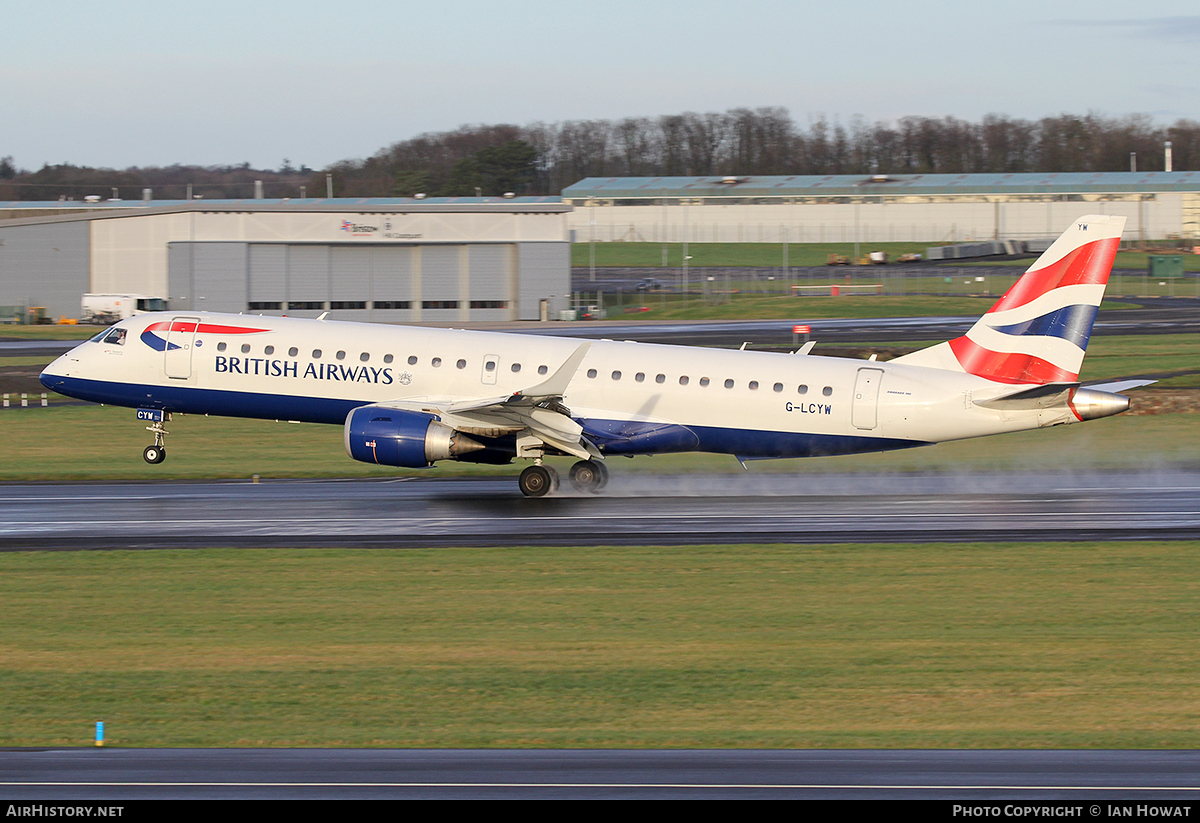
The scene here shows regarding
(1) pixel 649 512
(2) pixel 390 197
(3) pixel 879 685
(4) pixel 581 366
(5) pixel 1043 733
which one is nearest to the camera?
(5) pixel 1043 733

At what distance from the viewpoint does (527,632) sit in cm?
1817

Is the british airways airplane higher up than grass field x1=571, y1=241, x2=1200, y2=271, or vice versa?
grass field x1=571, y1=241, x2=1200, y2=271

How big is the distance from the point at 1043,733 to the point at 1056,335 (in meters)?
17.8

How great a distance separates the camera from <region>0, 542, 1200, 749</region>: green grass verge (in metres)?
14.0

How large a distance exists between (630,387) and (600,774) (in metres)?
18.8

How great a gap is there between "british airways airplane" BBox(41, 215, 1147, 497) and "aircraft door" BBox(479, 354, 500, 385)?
31 mm

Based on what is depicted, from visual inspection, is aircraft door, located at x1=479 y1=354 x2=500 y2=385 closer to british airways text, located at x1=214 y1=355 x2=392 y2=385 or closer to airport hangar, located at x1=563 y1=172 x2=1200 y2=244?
british airways text, located at x1=214 y1=355 x2=392 y2=385

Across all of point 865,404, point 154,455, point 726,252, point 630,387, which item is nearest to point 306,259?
point 154,455

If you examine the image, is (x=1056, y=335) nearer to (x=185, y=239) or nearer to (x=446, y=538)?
(x=446, y=538)

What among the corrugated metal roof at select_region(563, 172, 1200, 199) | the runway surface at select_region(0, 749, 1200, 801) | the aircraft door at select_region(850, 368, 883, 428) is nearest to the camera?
the runway surface at select_region(0, 749, 1200, 801)

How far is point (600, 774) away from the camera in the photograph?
40.3 ft

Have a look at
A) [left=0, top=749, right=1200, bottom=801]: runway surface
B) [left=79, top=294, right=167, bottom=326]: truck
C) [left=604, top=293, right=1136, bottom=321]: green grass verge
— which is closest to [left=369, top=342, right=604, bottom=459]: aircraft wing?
[left=0, top=749, right=1200, bottom=801]: runway surface

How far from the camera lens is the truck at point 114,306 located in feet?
269
